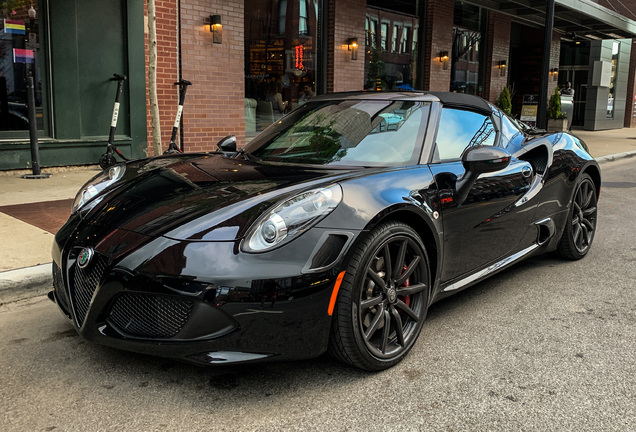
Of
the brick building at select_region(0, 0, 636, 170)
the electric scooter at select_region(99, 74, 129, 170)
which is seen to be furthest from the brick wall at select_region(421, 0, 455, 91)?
the electric scooter at select_region(99, 74, 129, 170)

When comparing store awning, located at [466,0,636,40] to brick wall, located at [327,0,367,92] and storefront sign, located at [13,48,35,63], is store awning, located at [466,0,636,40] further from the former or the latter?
storefront sign, located at [13,48,35,63]

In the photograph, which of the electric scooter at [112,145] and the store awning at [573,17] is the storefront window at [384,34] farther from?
the electric scooter at [112,145]

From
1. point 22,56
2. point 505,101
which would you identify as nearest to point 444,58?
point 505,101

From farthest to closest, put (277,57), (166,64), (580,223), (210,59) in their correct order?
(277,57) → (210,59) → (166,64) → (580,223)

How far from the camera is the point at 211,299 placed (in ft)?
7.84

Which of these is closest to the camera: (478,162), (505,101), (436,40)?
(478,162)

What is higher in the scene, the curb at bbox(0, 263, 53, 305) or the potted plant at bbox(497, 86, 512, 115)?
the potted plant at bbox(497, 86, 512, 115)

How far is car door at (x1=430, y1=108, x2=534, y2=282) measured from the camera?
11.0 ft

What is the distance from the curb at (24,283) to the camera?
3.95 m

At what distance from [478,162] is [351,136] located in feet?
2.55

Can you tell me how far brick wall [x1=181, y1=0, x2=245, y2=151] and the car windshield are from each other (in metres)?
6.09

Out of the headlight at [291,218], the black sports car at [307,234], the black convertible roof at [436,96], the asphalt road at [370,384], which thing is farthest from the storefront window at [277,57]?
the headlight at [291,218]

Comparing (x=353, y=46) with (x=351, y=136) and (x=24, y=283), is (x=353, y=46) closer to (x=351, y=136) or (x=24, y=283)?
(x=351, y=136)

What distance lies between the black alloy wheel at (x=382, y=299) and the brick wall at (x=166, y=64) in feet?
23.6
